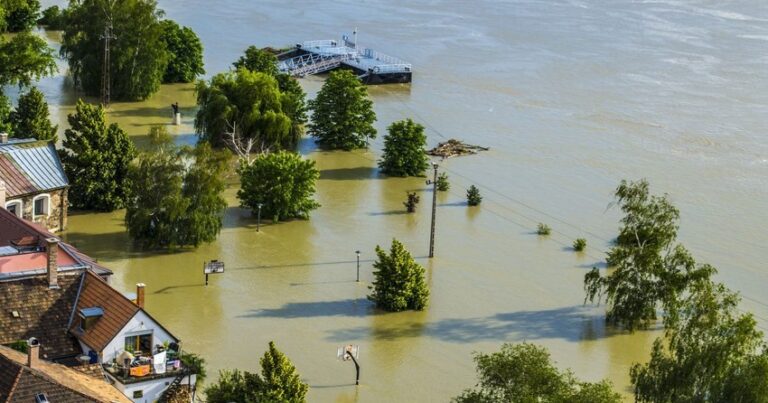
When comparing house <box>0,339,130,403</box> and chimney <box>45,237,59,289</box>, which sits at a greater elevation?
chimney <box>45,237,59,289</box>

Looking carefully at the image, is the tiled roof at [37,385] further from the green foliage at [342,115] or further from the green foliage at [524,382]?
the green foliage at [342,115]

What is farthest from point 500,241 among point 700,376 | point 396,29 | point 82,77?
point 396,29

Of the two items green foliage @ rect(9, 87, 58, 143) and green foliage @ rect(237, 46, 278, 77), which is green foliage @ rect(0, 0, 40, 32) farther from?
green foliage @ rect(9, 87, 58, 143)

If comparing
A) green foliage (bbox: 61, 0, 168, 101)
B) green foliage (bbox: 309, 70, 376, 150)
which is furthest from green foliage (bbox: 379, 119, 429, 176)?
green foliage (bbox: 61, 0, 168, 101)

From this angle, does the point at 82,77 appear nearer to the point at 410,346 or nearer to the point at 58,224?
the point at 58,224

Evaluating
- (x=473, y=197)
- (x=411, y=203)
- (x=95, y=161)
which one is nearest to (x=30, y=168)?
(x=95, y=161)

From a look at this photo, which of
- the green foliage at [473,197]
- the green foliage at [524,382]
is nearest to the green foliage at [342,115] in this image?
the green foliage at [473,197]
